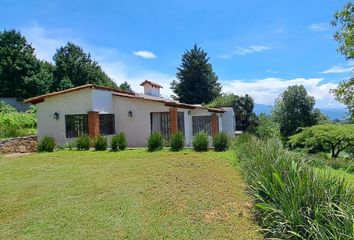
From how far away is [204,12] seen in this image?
17109mm

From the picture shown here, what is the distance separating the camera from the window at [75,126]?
830 inches

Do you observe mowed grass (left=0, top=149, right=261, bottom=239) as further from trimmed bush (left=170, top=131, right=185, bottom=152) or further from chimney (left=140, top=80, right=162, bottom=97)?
chimney (left=140, top=80, right=162, bottom=97)

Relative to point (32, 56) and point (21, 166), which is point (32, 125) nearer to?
point (21, 166)

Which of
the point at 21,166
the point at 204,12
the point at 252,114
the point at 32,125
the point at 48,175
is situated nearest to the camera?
the point at 48,175

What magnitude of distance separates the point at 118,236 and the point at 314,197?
325 cm

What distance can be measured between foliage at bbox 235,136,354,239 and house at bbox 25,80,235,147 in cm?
1390

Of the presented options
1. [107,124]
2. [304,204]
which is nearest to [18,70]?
[107,124]

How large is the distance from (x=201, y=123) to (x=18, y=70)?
20.9 metres

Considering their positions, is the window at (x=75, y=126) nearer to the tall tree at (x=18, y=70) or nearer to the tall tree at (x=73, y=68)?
the tall tree at (x=18, y=70)

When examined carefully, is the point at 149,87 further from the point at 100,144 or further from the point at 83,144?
the point at 100,144

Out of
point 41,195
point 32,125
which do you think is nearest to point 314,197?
point 41,195

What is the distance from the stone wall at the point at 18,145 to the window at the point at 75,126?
2.01 meters

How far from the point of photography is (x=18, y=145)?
1875 cm

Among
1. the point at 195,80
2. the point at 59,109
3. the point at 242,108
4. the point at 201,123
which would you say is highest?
the point at 195,80
